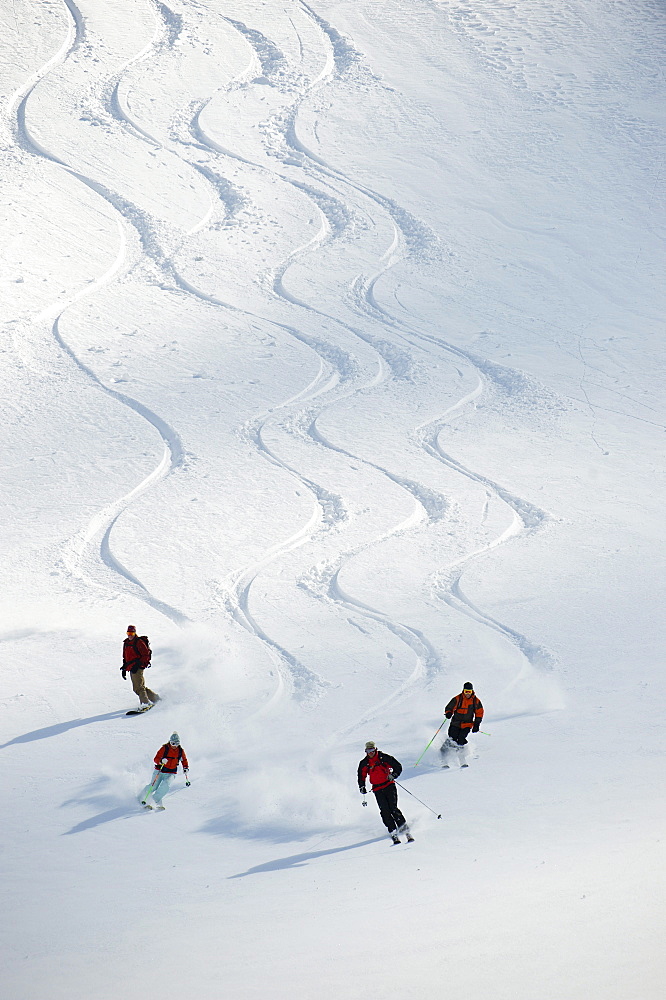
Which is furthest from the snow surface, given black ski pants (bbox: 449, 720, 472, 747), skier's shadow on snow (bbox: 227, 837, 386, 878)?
black ski pants (bbox: 449, 720, 472, 747)

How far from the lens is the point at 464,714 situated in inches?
360

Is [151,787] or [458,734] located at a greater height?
[458,734]

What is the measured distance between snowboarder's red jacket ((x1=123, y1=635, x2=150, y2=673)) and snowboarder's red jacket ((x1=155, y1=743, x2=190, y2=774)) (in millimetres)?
1709

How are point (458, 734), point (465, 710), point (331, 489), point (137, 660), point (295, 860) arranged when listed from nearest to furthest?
point (295, 860)
point (465, 710)
point (458, 734)
point (137, 660)
point (331, 489)

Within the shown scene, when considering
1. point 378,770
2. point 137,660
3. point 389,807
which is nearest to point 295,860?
point 389,807

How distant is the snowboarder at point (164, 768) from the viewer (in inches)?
347

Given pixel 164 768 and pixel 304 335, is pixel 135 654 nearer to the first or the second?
pixel 164 768

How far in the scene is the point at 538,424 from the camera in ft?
55.8

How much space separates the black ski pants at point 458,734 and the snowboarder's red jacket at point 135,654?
3.46 meters

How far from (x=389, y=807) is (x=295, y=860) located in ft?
3.01

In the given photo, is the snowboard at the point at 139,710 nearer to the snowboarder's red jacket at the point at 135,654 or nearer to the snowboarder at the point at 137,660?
the snowboarder at the point at 137,660

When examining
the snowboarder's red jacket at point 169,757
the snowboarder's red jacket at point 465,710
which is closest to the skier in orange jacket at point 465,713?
the snowboarder's red jacket at point 465,710

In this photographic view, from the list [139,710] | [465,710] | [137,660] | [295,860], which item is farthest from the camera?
[139,710]

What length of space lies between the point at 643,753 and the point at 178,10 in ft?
92.2
